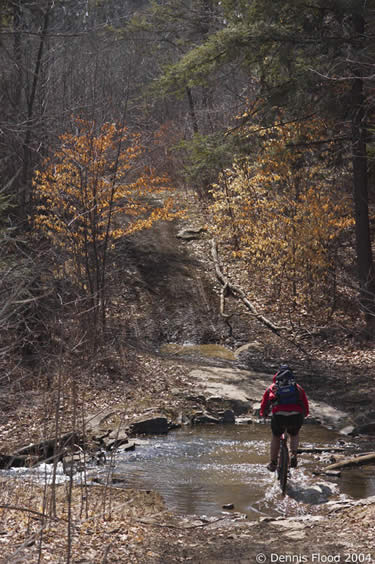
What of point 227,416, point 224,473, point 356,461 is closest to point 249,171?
point 227,416

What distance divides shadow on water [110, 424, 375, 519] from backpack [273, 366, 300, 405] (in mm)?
1266

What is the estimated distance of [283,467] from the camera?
9.10 meters

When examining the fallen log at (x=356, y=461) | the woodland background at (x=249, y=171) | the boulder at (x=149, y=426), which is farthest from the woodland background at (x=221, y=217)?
the fallen log at (x=356, y=461)

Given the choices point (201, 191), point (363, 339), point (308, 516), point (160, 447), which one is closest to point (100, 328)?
point (160, 447)

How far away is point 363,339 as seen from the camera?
18.3 m

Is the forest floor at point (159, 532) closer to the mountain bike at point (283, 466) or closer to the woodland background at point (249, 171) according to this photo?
the mountain bike at point (283, 466)

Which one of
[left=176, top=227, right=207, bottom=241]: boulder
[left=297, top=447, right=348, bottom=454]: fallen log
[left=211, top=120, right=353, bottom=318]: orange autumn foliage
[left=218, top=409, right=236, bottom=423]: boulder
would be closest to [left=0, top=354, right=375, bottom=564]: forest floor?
[left=297, top=447, right=348, bottom=454]: fallen log

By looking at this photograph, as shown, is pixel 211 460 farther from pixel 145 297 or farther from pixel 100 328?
pixel 145 297

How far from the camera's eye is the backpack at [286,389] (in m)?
9.20

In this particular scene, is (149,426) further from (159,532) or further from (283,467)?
(159,532)

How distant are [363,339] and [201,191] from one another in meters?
14.1

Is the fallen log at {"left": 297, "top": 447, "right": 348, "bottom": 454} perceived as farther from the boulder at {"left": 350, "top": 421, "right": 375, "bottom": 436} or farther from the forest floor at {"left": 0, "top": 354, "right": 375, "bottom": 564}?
the forest floor at {"left": 0, "top": 354, "right": 375, "bottom": 564}

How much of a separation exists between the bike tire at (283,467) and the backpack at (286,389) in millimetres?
644

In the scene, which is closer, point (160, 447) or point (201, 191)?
point (160, 447)
